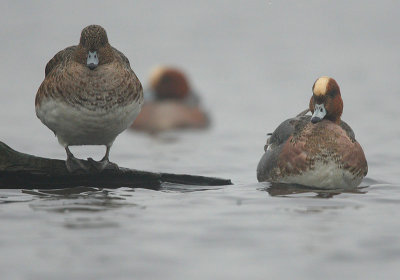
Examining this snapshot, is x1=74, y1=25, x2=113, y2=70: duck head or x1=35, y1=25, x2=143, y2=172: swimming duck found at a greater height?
x1=74, y1=25, x2=113, y2=70: duck head

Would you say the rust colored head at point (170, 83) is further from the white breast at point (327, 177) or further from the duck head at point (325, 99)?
the white breast at point (327, 177)

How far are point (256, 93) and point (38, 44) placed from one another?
200 inches

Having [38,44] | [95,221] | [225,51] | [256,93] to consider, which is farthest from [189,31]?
[95,221]

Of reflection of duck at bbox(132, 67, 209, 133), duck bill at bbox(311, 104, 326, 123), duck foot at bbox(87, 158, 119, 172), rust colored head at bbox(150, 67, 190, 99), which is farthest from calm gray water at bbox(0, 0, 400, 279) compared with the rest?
duck bill at bbox(311, 104, 326, 123)

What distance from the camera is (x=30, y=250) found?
187 inches

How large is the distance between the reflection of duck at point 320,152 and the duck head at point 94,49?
1535 millimetres

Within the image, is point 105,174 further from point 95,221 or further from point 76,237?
point 76,237

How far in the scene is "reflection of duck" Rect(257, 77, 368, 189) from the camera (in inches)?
270

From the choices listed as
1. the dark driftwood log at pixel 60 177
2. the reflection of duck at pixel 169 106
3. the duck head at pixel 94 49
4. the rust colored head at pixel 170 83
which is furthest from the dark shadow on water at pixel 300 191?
the rust colored head at pixel 170 83

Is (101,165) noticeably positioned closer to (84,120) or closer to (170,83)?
(84,120)

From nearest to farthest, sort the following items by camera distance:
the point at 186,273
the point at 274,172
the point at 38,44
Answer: the point at 186,273
the point at 274,172
the point at 38,44

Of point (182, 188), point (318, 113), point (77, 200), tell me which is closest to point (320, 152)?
point (318, 113)

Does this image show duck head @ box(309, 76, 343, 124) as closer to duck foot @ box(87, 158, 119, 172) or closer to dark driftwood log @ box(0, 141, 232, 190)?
dark driftwood log @ box(0, 141, 232, 190)

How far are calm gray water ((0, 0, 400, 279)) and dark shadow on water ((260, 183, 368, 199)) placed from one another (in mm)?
26
